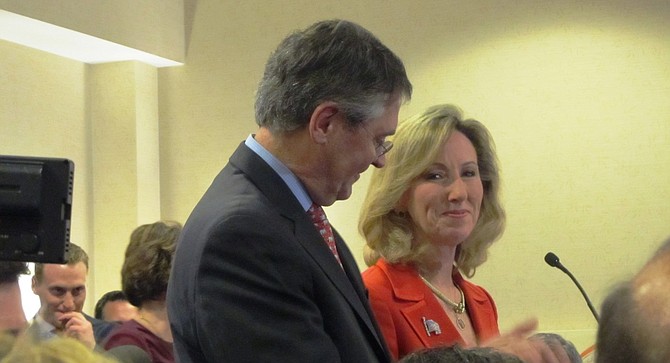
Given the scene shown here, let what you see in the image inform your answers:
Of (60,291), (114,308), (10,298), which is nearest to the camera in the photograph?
(10,298)

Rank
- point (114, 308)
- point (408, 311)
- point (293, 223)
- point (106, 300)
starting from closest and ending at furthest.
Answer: point (293, 223)
point (408, 311)
point (114, 308)
point (106, 300)

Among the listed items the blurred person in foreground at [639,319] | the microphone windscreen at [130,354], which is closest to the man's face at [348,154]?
the microphone windscreen at [130,354]

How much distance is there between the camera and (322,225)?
1.99 meters

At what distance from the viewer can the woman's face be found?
2.46 m

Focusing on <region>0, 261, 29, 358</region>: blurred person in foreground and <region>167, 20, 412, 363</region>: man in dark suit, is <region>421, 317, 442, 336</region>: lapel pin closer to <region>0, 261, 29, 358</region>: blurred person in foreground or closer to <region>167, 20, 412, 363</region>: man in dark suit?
<region>167, 20, 412, 363</region>: man in dark suit

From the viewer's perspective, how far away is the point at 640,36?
556 centimetres

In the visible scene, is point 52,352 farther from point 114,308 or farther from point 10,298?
point 114,308

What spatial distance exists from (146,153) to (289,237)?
4.67 metres

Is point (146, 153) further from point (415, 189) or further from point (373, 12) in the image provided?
point (415, 189)

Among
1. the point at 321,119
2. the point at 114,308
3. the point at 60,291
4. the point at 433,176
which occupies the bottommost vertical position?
the point at 114,308

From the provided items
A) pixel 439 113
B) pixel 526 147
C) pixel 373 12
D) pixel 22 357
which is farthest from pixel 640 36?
pixel 22 357

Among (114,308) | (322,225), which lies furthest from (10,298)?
(114,308)

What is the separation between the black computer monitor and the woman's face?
3.96ft

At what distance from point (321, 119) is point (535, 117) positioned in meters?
3.98
